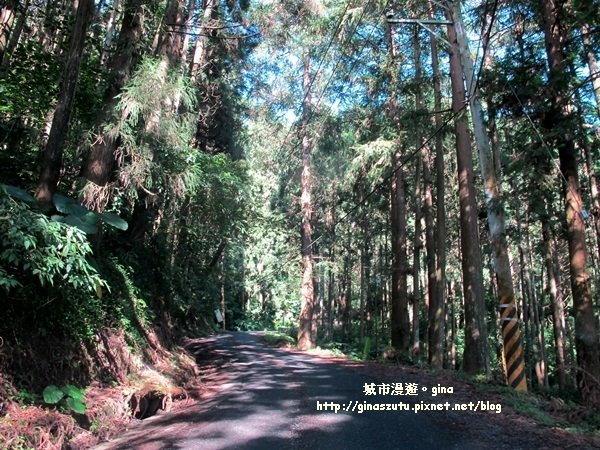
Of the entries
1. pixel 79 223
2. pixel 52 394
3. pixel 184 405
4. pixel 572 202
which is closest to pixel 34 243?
pixel 79 223

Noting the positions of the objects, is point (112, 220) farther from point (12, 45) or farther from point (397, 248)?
point (397, 248)

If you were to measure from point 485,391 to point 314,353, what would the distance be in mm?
11571

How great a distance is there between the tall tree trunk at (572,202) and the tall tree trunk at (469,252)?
246cm

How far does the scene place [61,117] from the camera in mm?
6805

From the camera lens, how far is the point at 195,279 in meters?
24.7

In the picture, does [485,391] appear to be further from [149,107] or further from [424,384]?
[149,107]

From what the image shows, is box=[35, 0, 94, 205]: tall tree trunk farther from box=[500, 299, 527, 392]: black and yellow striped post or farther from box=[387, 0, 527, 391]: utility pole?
box=[500, 299, 527, 392]: black and yellow striped post

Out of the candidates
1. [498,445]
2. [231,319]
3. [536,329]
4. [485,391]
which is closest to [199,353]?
[485,391]

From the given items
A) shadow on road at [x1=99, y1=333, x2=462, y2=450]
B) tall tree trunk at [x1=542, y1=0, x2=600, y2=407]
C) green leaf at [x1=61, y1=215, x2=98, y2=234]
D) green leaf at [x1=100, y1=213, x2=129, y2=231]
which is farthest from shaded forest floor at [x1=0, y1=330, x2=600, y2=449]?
green leaf at [x1=100, y1=213, x2=129, y2=231]

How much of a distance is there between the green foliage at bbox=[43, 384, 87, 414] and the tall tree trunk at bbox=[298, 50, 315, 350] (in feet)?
51.6

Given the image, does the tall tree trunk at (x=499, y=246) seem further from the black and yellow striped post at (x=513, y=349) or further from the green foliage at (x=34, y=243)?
the green foliage at (x=34, y=243)

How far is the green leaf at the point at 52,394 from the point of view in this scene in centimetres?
571

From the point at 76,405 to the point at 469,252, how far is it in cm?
1006

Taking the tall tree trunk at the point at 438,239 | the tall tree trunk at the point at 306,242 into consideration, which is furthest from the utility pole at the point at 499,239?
the tall tree trunk at the point at 306,242
